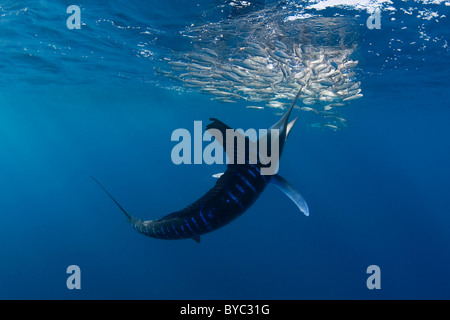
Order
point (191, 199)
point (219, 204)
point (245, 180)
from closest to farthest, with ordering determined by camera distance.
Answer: point (219, 204) → point (245, 180) → point (191, 199)

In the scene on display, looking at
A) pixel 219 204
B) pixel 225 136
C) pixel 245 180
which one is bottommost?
pixel 219 204

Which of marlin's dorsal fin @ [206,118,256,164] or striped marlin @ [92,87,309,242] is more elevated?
marlin's dorsal fin @ [206,118,256,164]

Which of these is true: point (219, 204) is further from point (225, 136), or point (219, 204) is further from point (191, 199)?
point (191, 199)

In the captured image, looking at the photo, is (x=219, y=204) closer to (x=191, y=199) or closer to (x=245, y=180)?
(x=245, y=180)

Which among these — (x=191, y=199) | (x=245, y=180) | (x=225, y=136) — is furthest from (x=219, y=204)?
(x=191, y=199)

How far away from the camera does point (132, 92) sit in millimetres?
27984

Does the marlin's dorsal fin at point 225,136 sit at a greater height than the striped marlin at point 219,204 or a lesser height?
greater

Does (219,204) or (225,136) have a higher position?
(225,136)

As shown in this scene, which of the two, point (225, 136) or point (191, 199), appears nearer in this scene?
point (225, 136)

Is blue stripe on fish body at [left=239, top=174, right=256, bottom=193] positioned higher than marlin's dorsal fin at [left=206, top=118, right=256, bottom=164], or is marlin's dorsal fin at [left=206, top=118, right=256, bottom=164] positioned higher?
marlin's dorsal fin at [left=206, top=118, right=256, bottom=164]

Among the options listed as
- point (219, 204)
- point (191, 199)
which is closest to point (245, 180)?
point (219, 204)

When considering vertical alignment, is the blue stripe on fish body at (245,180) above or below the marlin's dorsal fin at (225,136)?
below

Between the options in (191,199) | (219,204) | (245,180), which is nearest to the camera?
(219,204)

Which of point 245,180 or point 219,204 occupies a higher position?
point 245,180
